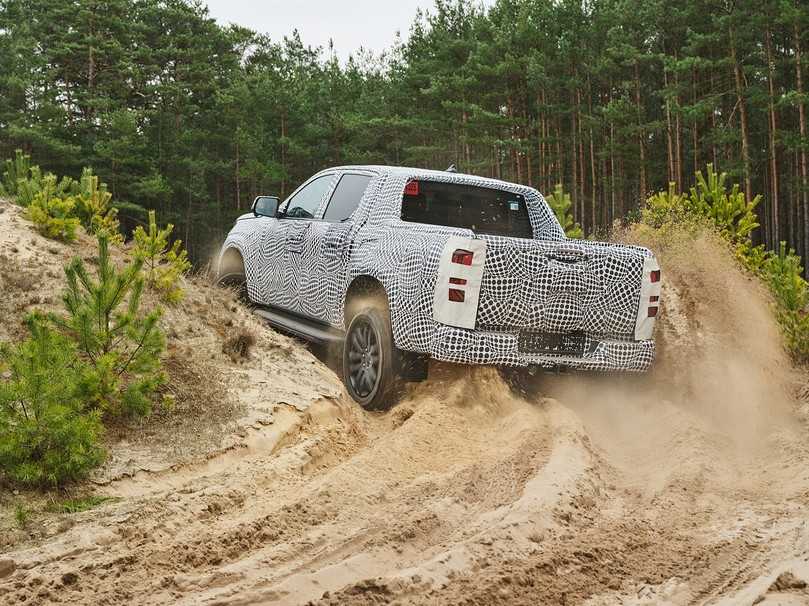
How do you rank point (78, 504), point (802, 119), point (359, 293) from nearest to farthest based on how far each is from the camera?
1. point (78, 504)
2. point (359, 293)
3. point (802, 119)

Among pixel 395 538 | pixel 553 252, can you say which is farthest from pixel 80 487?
pixel 553 252

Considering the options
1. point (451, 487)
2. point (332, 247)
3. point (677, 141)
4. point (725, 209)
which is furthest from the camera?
point (677, 141)

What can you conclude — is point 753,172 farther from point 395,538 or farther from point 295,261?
point 395,538

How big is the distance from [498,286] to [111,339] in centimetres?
273

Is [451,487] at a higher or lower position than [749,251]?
lower

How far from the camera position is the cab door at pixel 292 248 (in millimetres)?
8164

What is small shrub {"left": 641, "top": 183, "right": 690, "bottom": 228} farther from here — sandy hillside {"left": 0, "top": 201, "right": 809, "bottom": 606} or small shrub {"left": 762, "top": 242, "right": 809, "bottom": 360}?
sandy hillside {"left": 0, "top": 201, "right": 809, "bottom": 606}

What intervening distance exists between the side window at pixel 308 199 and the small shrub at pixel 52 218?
2.09 m

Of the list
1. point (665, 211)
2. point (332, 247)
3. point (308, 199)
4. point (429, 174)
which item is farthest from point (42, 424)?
point (665, 211)

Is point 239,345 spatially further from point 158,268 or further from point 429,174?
point 429,174

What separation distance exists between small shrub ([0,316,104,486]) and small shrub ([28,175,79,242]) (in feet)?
11.4

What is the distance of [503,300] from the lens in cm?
614

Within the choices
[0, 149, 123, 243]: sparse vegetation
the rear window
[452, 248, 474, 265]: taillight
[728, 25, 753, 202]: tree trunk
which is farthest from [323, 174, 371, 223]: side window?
[728, 25, 753, 202]: tree trunk

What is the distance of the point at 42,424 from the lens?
450 centimetres
